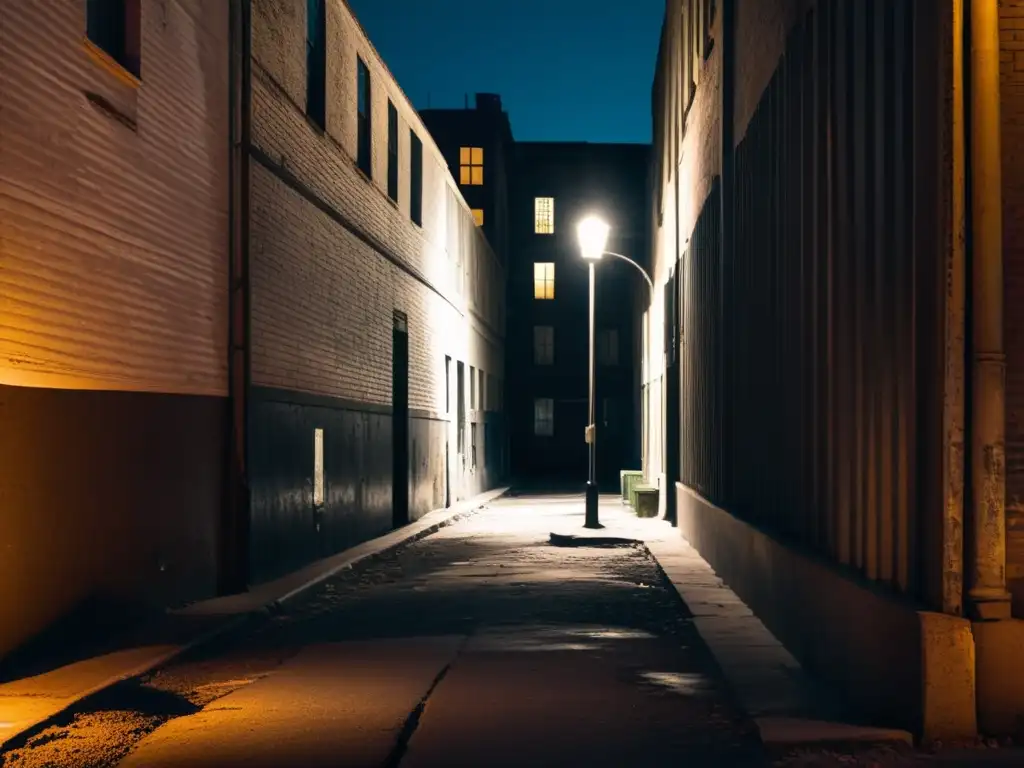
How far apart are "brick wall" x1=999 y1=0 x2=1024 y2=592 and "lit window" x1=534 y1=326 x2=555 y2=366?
4892cm

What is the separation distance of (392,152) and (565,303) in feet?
106

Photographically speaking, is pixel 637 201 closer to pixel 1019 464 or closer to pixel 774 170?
pixel 774 170

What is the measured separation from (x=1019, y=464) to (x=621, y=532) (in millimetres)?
16380

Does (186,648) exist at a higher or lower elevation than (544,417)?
lower

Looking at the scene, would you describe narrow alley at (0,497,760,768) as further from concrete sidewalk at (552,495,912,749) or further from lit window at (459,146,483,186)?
lit window at (459,146,483,186)

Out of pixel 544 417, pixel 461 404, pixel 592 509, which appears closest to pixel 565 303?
pixel 544 417

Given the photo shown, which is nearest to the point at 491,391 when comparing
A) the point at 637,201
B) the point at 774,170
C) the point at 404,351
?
the point at 637,201

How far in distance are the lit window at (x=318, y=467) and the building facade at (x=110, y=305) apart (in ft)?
12.3

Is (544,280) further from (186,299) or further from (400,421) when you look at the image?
(186,299)

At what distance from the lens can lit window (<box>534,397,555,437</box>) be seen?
2183 inches

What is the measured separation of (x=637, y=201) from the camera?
55.5 metres

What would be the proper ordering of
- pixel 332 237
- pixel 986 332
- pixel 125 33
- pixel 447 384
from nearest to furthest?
pixel 986 332 < pixel 125 33 < pixel 332 237 < pixel 447 384

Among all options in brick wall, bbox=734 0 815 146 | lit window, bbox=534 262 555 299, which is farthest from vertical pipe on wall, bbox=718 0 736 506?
lit window, bbox=534 262 555 299

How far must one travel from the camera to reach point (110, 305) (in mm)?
10375
